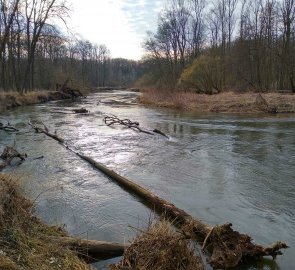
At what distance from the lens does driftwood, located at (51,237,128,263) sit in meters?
5.84

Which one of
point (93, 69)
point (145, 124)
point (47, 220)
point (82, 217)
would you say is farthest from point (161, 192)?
point (93, 69)

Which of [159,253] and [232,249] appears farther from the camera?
[232,249]

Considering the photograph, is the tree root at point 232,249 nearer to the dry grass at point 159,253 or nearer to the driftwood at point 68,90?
the dry grass at point 159,253

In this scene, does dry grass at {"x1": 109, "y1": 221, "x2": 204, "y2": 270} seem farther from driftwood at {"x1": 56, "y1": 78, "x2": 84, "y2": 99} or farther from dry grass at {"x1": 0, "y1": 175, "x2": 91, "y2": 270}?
driftwood at {"x1": 56, "y1": 78, "x2": 84, "y2": 99}

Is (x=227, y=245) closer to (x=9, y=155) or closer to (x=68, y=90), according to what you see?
(x=9, y=155)

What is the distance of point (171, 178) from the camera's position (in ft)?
36.6

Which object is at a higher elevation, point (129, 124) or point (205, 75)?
point (205, 75)

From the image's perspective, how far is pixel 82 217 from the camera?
8016mm

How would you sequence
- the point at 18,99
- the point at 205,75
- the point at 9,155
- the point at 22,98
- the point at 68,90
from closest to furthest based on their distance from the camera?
the point at 9,155
the point at 18,99
the point at 22,98
the point at 205,75
the point at 68,90

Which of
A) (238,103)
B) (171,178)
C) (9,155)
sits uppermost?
(238,103)

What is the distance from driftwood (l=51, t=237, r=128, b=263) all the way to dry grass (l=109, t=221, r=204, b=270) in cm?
70

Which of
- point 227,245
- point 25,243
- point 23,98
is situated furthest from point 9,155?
point 23,98

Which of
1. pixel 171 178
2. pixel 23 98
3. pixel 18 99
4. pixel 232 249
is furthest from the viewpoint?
pixel 23 98

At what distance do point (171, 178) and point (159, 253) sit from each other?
20.3 ft
